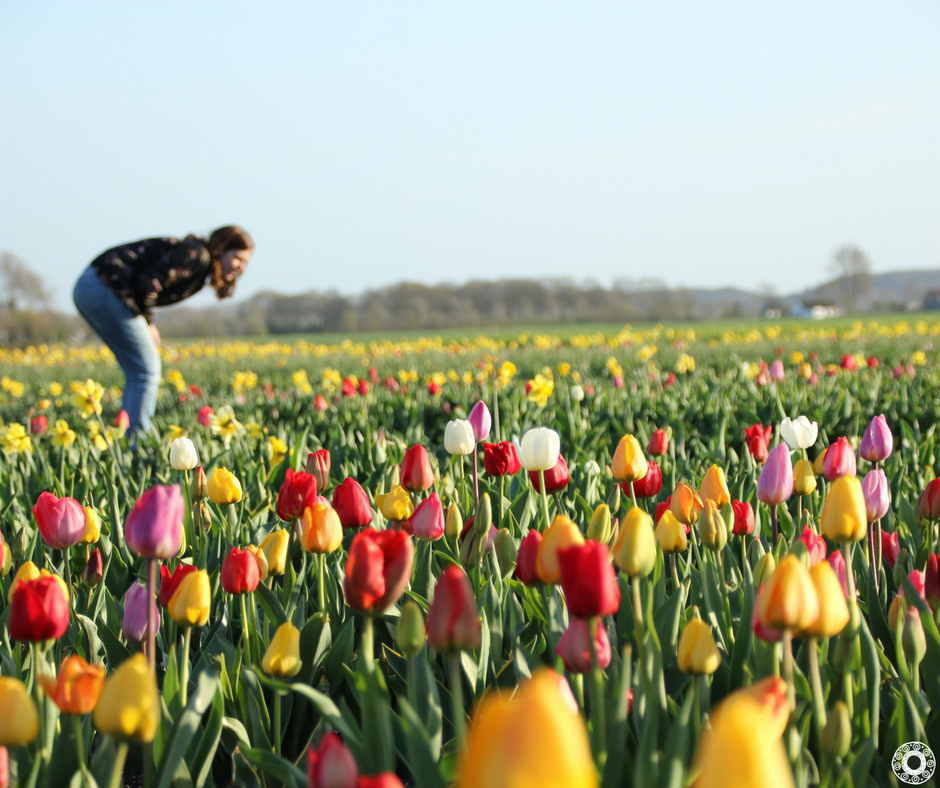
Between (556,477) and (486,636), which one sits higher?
(556,477)

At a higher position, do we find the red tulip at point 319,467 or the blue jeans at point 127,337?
the blue jeans at point 127,337

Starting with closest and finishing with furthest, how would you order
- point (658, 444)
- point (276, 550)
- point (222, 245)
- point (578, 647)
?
point (578, 647), point (276, 550), point (658, 444), point (222, 245)

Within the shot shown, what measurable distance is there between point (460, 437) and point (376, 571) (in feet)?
3.60

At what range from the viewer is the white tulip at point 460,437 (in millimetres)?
2025

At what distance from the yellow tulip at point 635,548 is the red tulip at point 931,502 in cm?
91

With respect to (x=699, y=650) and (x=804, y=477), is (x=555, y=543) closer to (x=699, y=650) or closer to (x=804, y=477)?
(x=699, y=650)

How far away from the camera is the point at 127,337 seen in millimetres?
4883

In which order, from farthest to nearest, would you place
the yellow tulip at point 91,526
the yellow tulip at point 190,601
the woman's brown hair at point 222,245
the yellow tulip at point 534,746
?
the woman's brown hair at point 222,245
the yellow tulip at point 91,526
the yellow tulip at point 190,601
the yellow tulip at point 534,746

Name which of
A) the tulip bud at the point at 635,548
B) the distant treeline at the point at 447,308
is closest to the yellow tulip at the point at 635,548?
the tulip bud at the point at 635,548

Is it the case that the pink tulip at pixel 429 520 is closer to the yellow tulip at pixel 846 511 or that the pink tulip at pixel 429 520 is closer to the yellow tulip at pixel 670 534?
the yellow tulip at pixel 670 534

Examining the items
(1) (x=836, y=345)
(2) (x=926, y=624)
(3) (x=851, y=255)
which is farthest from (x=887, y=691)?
(3) (x=851, y=255)

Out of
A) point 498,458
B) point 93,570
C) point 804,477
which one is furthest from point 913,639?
point 93,570

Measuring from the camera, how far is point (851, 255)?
9050cm

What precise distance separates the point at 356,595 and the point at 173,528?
28 cm
